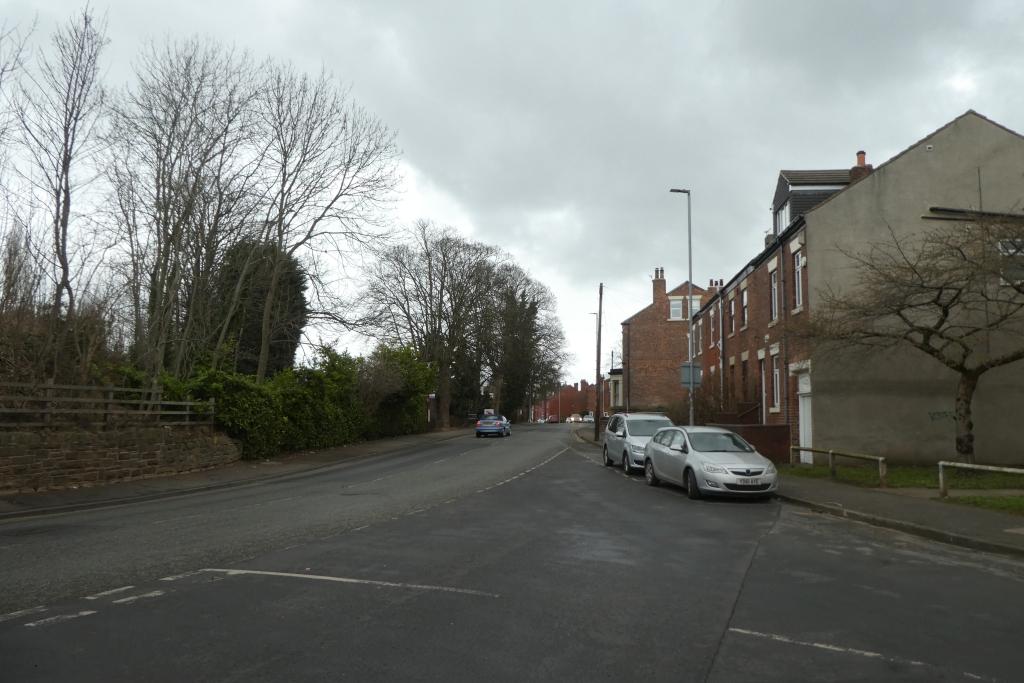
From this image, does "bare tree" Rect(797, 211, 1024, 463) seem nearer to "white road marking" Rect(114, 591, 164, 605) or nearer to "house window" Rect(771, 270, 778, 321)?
"house window" Rect(771, 270, 778, 321)

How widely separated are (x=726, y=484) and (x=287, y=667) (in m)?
11.2

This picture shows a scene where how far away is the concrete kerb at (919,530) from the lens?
9529 mm

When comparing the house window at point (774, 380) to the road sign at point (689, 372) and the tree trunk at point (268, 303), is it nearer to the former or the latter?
the road sign at point (689, 372)

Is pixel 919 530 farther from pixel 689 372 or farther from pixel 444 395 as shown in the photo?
pixel 444 395

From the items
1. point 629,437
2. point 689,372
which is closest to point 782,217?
point 689,372

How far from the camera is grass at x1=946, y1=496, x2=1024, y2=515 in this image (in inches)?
487

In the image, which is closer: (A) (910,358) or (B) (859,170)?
(A) (910,358)

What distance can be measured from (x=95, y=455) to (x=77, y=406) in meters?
1.50

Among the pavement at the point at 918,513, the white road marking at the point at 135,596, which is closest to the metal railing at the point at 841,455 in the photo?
the pavement at the point at 918,513

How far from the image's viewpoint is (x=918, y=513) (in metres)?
12.2

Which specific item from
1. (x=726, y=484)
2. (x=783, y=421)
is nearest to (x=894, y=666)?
(x=726, y=484)

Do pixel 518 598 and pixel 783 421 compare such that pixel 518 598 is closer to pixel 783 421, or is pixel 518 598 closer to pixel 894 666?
pixel 894 666

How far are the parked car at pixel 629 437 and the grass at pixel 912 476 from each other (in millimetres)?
3650

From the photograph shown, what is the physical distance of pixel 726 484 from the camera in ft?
48.0
